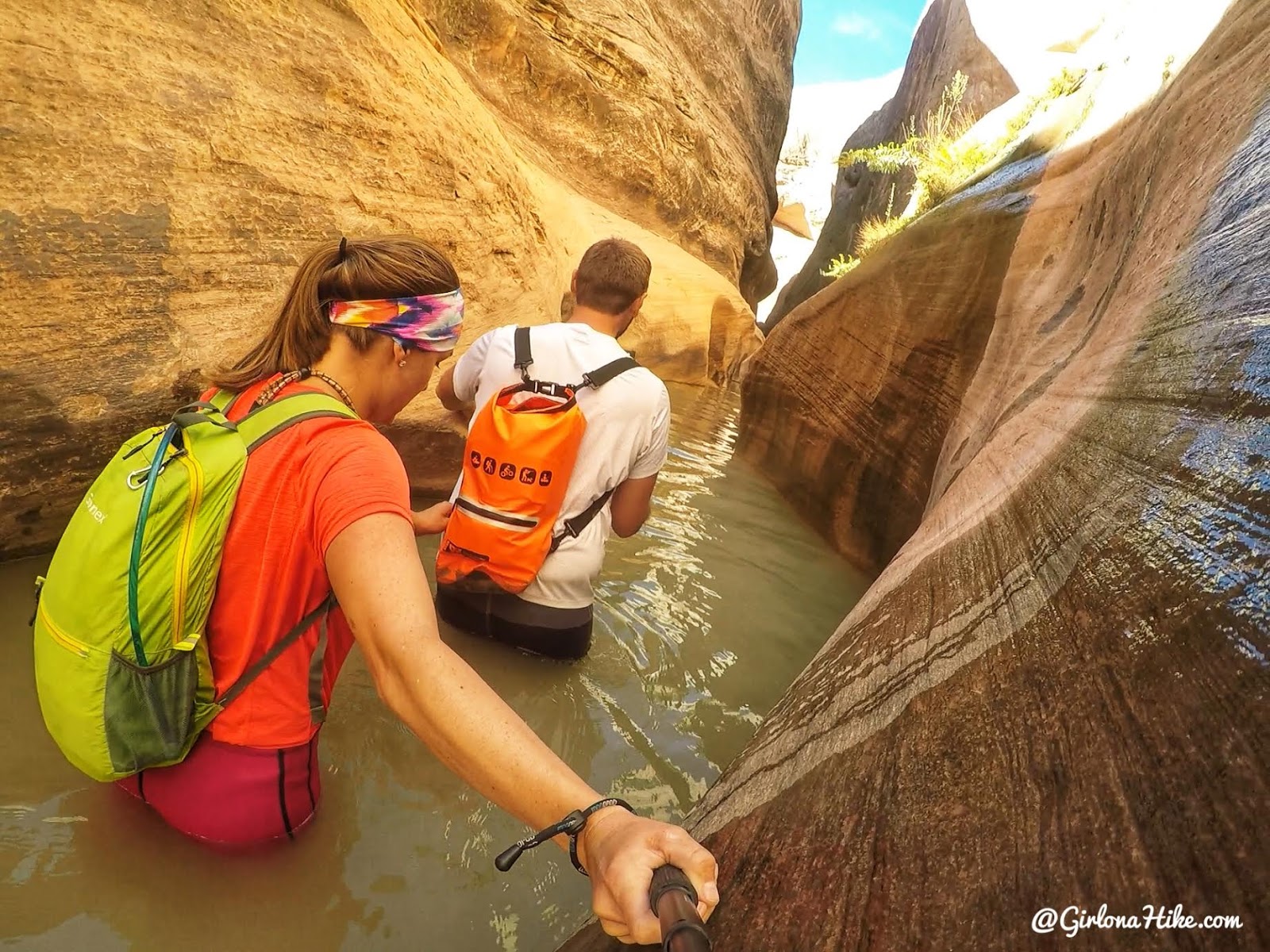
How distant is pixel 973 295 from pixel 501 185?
315 cm

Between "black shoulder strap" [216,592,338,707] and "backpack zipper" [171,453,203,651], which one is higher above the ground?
"backpack zipper" [171,453,203,651]

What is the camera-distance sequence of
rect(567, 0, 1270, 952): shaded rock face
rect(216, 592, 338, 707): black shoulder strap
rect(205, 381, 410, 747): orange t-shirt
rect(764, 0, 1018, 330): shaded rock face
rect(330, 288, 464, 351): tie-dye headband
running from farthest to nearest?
rect(764, 0, 1018, 330): shaded rock face < rect(330, 288, 464, 351): tie-dye headband < rect(216, 592, 338, 707): black shoulder strap < rect(205, 381, 410, 747): orange t-shirt < rect(567, 0, 1270, 952): shaded rock face

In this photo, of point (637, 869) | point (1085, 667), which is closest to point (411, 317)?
point (637, 869)

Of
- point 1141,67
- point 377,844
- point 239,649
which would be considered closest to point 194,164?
point 239,649

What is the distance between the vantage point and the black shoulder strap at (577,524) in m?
2.73

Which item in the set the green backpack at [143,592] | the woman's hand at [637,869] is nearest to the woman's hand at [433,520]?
the green backpack at [143,592]

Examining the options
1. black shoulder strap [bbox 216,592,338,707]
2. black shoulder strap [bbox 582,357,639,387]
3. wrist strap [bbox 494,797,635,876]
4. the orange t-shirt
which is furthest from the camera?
black shoulder strap [bbox 582,357,639,387]

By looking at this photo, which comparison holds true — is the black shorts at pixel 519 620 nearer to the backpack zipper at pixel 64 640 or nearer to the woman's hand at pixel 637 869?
the backpack zipper at pixel 64 640

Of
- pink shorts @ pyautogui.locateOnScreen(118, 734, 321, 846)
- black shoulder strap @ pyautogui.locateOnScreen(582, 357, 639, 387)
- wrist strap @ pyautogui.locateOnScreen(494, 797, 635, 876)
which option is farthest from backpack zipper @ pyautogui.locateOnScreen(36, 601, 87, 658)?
black shoulder strap @ pyautogui.locateOnScreen(582, 357, 639, 387)

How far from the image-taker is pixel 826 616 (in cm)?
382

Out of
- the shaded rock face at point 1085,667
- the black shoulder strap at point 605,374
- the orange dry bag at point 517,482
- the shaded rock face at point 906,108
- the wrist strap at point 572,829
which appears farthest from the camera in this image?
the shaded rock face at point 906,108

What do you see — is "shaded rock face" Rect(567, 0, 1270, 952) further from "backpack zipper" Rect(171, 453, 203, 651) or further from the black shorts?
the black shorts

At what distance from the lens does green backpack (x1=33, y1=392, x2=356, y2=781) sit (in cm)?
137

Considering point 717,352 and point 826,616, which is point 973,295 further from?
point 717,352
